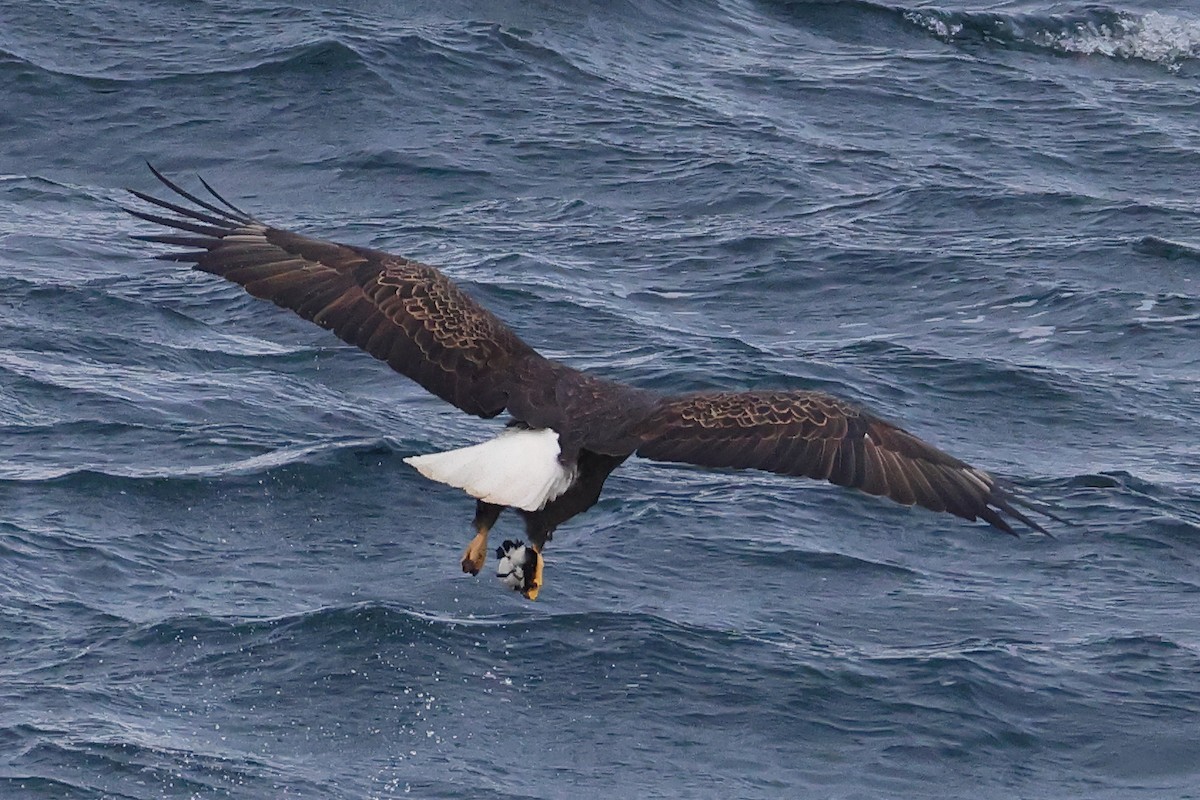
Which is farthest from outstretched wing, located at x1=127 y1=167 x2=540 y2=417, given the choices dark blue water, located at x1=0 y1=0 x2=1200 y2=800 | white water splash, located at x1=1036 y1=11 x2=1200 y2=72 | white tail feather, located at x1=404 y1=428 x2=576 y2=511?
white water splash, located at x1=1036 y1=11 x2=1200 y2=72

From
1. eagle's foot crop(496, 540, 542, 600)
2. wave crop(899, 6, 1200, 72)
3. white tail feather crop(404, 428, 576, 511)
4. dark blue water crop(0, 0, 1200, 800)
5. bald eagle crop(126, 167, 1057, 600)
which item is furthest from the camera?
wave crop(899, 6, 1200, 72)

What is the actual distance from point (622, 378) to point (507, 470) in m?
4.39

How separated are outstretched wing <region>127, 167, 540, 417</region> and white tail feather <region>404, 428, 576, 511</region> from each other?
408mm

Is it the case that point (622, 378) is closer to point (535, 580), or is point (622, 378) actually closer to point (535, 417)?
point (535, 580)

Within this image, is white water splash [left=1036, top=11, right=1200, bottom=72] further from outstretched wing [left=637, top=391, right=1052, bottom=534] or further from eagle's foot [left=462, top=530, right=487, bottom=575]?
eagle's foot [left=462, top=530, right=487, bottom=575]

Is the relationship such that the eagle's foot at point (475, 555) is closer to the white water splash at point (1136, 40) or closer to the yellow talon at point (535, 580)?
the yellow talon at point (535, 580)

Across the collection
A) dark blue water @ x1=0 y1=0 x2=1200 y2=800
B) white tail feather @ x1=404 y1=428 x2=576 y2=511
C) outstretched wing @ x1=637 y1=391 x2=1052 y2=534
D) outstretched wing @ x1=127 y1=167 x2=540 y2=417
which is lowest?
dark blue water @ x1=0 y1=0 x2=1200 y2=800

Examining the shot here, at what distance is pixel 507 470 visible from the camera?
734 cm

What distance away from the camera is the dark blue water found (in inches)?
342

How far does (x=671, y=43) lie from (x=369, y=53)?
251cm

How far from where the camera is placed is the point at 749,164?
48.8ft

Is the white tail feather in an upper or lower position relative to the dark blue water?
upper

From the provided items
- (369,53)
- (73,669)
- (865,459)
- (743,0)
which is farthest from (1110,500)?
(743,0)

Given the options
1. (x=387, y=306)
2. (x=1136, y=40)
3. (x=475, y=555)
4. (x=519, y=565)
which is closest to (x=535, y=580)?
(x=519, y=565)
